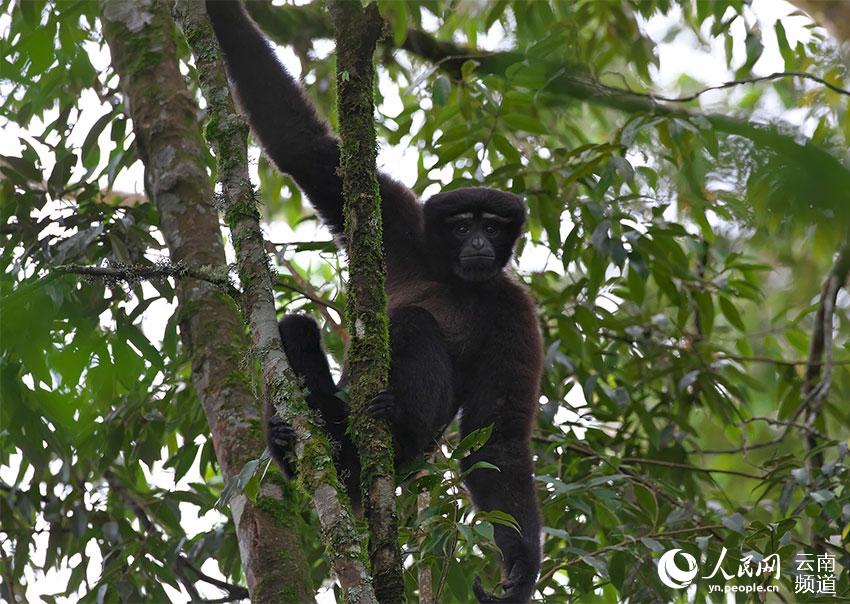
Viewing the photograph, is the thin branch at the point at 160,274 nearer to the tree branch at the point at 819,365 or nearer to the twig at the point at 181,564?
the twig at the point at 181,564

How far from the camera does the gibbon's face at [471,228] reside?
5.93m

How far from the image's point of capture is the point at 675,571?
201 inches

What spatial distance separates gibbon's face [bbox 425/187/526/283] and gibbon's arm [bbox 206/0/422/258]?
0.75m

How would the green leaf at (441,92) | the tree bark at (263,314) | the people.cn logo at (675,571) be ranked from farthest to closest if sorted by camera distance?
the green leaf at (441,92) → the people.cn logo at (675,571) → the tree bark at (263,314)

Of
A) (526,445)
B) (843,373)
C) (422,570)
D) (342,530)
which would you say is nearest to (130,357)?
(342,530)

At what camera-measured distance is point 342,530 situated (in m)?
3.17

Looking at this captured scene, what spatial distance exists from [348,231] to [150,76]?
2.51 meters

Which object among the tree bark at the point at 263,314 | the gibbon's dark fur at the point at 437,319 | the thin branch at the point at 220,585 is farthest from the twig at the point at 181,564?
the tree bark at the point at 263,314

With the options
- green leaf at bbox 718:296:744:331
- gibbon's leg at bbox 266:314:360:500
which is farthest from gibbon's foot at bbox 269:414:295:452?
green leaf at bbox 718:296:744:331

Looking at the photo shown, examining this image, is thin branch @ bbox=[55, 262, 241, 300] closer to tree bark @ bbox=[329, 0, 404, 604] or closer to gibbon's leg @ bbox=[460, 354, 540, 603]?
tree bark @ bbox=[329, 0, 404, 604]

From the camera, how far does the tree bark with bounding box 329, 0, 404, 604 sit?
140 inches

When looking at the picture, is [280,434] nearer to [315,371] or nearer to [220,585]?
[315,371]

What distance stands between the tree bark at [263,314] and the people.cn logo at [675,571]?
2431 mm

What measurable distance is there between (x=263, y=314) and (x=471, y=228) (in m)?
2.57
